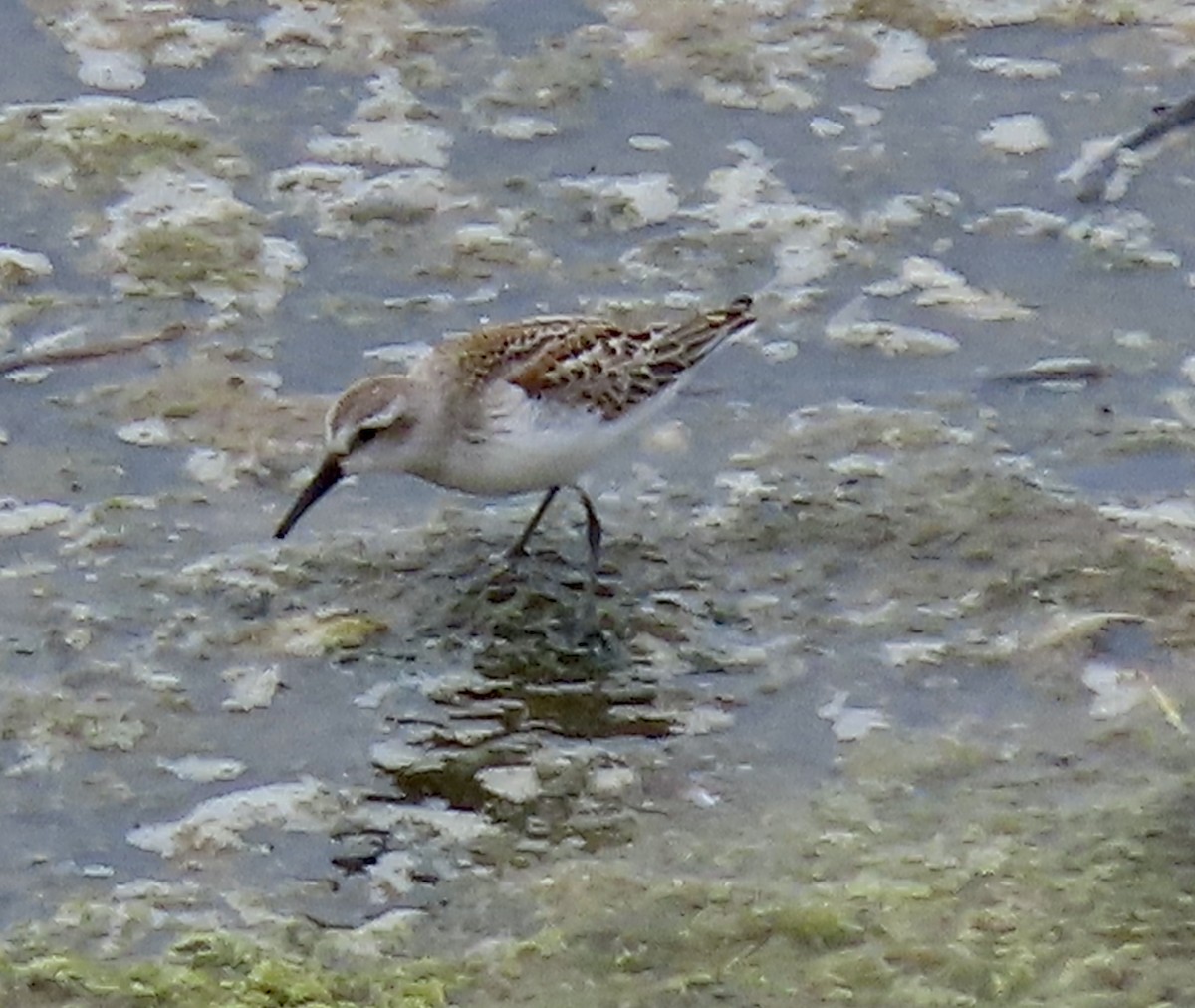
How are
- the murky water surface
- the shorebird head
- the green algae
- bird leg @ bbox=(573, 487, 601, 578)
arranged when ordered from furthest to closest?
bird leg @ bbox=(573, 487, 601, 578) < the shorebird head < the murky water surface < the green algae

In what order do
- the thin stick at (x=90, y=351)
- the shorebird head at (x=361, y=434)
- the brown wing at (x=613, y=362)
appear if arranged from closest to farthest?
the shorebird head at (x=361, y=434), the brown wing at (x=613, y=362), the thin stick at (x=90, y=351)

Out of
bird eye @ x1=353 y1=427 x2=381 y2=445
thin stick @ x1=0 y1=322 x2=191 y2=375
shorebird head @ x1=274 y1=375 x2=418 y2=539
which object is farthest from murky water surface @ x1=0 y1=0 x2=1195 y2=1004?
bird eye @ x1=353 y1=427 x2=381 y2=445

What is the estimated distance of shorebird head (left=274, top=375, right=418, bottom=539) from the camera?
17.5 feet

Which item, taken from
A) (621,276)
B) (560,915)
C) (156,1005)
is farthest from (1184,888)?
(621,276)

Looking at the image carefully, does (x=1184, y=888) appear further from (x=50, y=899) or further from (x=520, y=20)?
(x=520, y=20)

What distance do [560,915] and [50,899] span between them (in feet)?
2.77

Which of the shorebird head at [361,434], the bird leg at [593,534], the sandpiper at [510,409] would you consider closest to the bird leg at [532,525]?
the sandpiper at [510,409]

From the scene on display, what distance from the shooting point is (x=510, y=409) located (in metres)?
5.58

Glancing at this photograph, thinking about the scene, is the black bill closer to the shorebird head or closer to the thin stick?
the shorebird head

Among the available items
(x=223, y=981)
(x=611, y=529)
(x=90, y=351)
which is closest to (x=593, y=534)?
(x=611, y=529)

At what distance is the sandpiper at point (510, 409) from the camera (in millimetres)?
5387

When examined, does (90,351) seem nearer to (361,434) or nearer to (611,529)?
(361,434)

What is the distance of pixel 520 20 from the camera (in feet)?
24.4

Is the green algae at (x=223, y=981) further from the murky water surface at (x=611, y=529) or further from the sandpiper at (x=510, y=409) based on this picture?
the sandpiper at (x=510, y=409)
